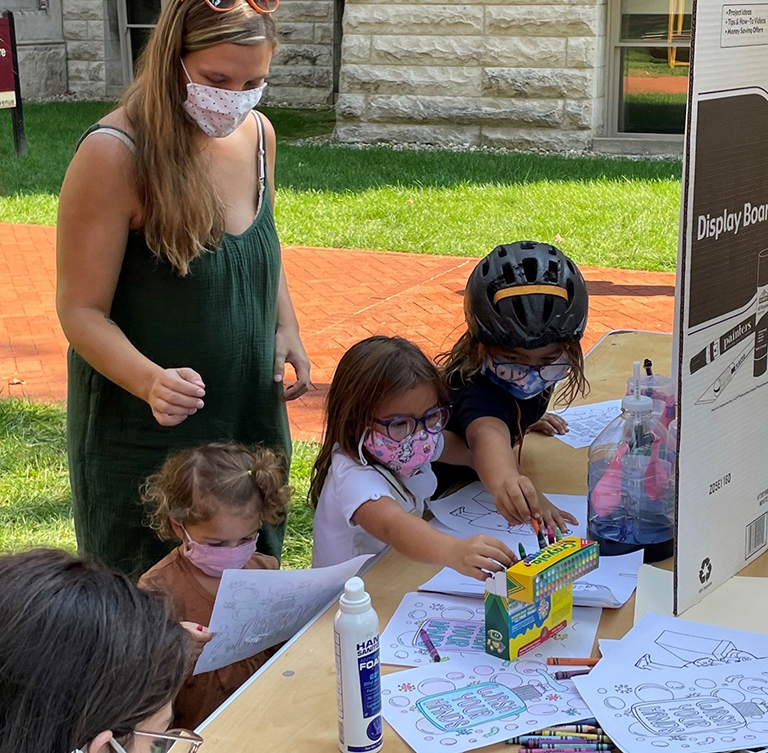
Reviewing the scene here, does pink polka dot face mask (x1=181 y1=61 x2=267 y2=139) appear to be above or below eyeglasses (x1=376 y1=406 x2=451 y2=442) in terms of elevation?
above

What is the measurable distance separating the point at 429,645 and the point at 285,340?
1.15m

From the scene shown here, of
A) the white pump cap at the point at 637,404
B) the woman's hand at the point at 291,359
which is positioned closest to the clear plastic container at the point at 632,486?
the white pump cap at the point at 637,404

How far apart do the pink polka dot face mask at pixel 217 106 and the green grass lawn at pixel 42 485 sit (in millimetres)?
1609

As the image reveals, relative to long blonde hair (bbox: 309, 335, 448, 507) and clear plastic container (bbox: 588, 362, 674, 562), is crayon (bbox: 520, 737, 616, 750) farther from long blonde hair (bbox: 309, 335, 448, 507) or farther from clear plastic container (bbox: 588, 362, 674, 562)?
long blonde hair (bbox: 309, 335, 448, 507)

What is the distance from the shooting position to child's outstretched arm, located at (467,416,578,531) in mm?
2295

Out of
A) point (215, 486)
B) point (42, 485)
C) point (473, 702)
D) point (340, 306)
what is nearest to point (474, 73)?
point (340, 306)

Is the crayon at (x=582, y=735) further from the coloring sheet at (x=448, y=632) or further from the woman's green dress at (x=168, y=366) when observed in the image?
the woman's green dress at (x=168, y=366)

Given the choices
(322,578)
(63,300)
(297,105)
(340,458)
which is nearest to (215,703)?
(322,578)

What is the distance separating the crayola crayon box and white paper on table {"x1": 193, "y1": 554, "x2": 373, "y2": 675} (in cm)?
32

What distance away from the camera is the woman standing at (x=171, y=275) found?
90.4 inches

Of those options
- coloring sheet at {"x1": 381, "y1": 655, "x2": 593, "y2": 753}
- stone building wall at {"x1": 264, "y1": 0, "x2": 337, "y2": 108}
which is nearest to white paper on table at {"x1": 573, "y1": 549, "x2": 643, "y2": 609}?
coloring sheet at {"x1": 381, "y1": 655, "x2": 593, "y2": 753}

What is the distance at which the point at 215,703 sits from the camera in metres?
2.15

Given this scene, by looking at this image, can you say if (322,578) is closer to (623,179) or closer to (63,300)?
(63,300)

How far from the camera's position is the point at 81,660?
47.3 inches
